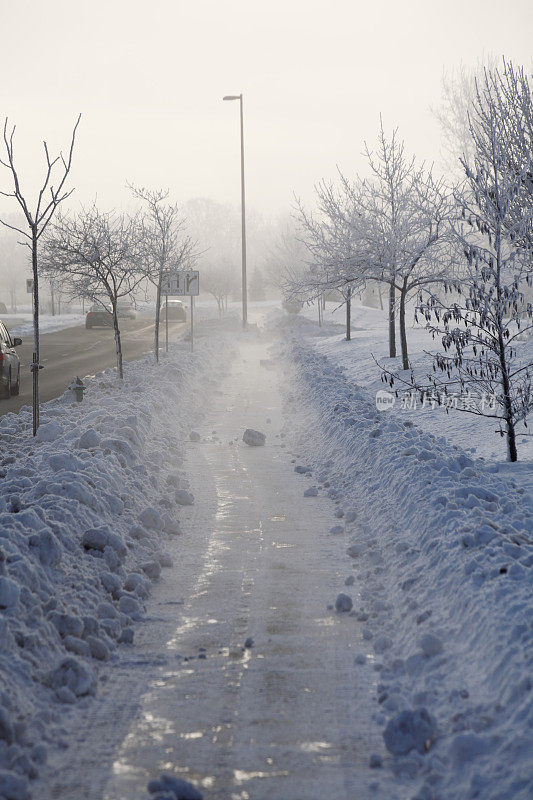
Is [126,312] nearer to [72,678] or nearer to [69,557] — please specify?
[69,557]

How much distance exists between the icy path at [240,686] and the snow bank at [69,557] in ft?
0.59

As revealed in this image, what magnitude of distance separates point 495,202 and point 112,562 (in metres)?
6.19

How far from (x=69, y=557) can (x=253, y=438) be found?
6.73m

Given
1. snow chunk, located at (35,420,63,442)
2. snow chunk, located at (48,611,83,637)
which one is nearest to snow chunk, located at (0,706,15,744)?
snow chunk, located at (48,611,83,637)

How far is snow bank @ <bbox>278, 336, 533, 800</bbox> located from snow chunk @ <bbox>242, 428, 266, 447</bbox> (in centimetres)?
264

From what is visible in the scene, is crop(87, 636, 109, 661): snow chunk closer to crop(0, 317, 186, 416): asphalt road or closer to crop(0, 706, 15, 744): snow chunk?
crop(0, 706, 15, 744): snow chunk

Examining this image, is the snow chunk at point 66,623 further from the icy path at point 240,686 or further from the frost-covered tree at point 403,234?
the frost-covered tree at point 403,234

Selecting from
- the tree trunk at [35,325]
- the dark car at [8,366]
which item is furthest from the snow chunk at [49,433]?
the dark car at [8,366]

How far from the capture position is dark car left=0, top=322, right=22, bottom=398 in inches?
677

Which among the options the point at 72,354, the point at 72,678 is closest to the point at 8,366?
the point at 72,354

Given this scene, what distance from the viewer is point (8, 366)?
682 inches

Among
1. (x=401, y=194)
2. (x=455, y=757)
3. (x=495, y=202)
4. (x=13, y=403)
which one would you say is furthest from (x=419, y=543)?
A: (x=401, y=194)

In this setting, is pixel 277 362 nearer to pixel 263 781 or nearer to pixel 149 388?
pixel 149 388

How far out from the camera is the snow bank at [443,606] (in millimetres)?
3746
